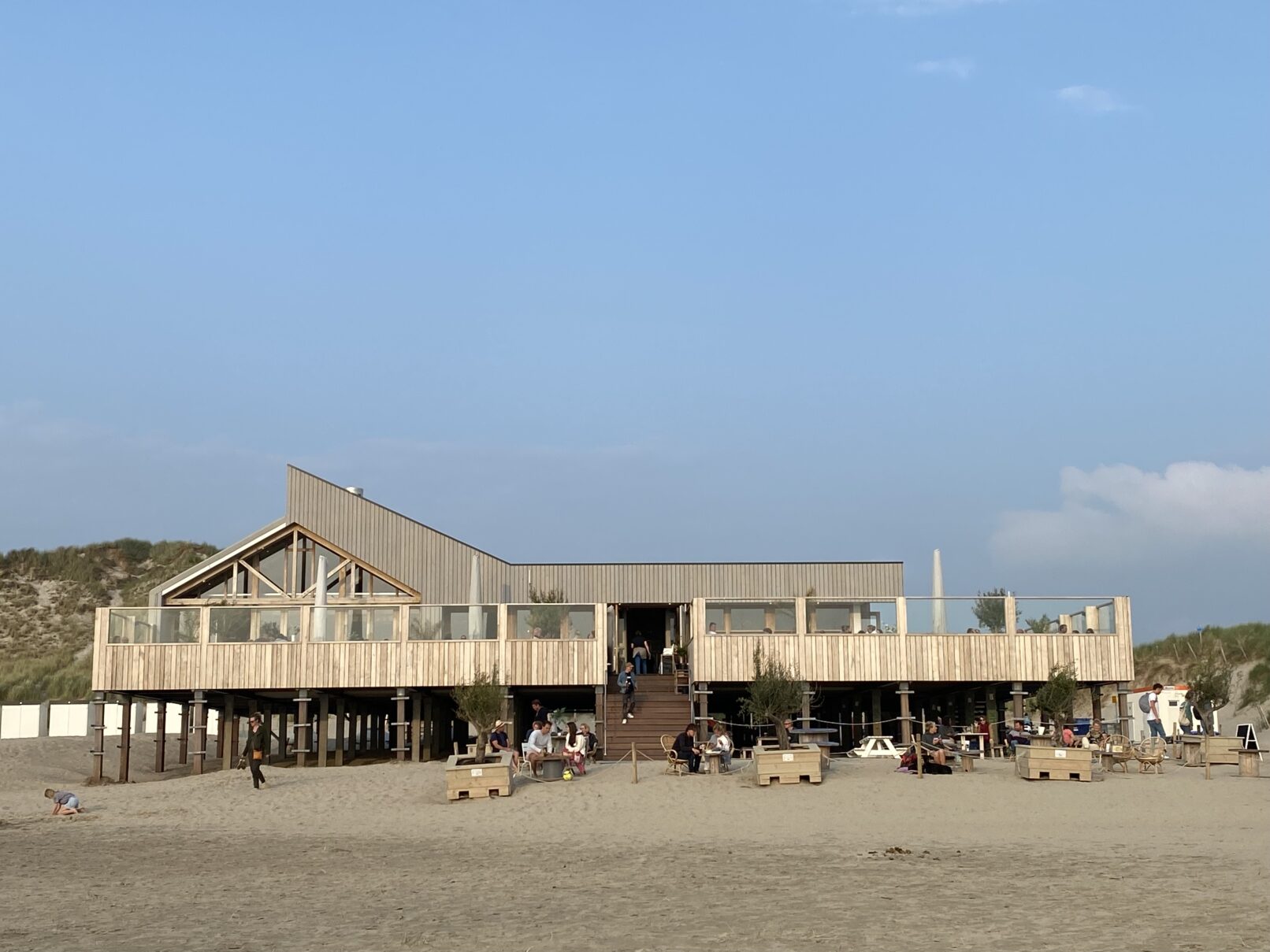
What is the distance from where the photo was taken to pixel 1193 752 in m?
28.2

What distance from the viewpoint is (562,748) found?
27.6 metres

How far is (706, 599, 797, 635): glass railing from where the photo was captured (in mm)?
32281

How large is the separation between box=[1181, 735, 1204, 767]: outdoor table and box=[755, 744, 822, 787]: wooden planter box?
26.7 feet

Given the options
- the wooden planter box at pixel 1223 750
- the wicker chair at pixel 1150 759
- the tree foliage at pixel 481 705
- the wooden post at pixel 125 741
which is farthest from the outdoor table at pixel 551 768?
the wooden post at pixel 125 741

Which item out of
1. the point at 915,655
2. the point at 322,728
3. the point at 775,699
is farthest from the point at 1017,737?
the point at 322,728

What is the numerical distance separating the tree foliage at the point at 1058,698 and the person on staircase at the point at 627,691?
8.40 metres

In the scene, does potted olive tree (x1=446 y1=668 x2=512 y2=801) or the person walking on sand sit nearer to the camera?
potted olive tree (x1=446 y1=668 x2=512 y2=801)

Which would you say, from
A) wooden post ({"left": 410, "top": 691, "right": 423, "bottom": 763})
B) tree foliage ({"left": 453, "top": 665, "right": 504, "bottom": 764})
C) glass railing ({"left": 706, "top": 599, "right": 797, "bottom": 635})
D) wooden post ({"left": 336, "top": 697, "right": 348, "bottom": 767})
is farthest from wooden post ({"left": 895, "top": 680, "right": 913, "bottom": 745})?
wooden post ({"left": 336, "top": 697, "right": 348, "bottom": 767})

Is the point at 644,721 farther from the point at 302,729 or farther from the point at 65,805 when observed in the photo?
the point at 65,805

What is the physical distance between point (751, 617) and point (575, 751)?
679cm

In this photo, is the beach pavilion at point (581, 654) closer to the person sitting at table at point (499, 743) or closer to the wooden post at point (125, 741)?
the wooden post at point (125, 741)

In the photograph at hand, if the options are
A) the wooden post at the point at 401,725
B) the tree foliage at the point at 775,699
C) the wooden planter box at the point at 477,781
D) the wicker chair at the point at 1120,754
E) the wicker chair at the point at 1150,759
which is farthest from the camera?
the wooden post at the point at 401,725

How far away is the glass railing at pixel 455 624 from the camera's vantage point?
32750 mm

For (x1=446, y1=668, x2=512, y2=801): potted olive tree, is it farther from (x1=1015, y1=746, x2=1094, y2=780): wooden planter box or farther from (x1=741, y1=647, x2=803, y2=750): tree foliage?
(x1=1015, y1=746, x2=1094, y2=780): wooden planter box
